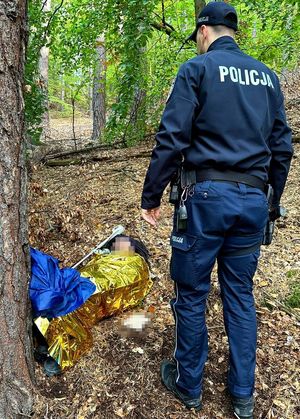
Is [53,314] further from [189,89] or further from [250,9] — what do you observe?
[250,9]

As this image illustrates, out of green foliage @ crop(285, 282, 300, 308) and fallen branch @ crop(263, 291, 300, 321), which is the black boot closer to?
fallen branch @ crop(263, 291, 300, 321)

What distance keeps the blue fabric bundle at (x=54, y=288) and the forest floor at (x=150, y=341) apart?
43 cm

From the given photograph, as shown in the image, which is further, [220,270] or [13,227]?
[220,270]

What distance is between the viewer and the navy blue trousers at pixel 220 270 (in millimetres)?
2057

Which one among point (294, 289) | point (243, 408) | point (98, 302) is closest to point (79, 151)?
point (98, 302)

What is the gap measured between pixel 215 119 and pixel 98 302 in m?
1.56

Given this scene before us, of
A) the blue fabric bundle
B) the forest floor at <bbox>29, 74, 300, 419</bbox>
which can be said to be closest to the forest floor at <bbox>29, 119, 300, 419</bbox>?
the forest floor at <bbox>29, 74, 300, 419</bbox>

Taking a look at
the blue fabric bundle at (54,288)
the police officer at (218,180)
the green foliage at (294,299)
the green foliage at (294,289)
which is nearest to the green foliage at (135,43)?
the police officer at (218,180)

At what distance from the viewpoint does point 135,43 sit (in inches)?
196

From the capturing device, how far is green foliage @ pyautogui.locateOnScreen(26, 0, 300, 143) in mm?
5145

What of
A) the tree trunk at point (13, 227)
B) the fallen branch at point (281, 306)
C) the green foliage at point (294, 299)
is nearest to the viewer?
the tree trunk at point (13, 227)

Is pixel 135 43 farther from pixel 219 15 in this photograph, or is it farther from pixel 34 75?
pixel 219 15

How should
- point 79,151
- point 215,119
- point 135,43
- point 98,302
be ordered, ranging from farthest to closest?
point 79,151
point 135,43
point 98,302
point 215,119

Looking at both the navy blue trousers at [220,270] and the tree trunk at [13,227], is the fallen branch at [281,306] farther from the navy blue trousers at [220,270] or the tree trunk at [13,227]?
the tree trunk at [13,227]
